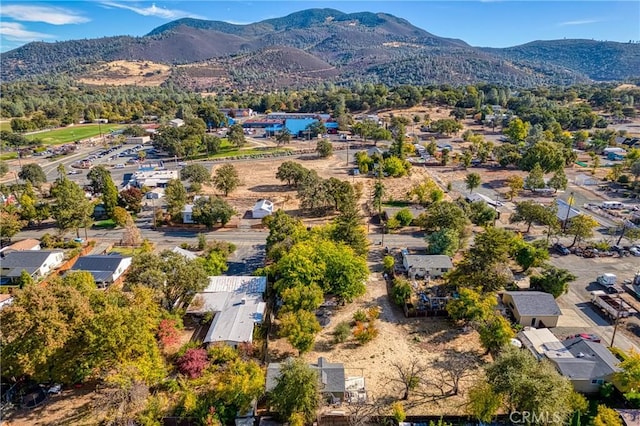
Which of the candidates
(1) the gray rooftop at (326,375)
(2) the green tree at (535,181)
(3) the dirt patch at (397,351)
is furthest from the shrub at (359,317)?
(2) the green tree at (535,181)

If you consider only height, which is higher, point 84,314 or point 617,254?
point 84,314

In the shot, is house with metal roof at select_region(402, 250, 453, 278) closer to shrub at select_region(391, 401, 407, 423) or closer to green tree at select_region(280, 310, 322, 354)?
green tree at select_region(280, 310, 322, 354)

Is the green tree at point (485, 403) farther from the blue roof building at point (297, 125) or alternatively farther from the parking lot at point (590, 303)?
the blue roof building at point (297, 125)

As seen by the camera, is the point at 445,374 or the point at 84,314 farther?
the point at 445,374

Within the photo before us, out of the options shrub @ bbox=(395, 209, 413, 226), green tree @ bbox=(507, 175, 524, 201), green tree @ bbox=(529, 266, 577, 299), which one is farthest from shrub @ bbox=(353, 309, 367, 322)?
green tree @ bbox=(507, 175, 524, 201)

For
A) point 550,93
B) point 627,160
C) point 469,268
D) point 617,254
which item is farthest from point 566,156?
point 550,93

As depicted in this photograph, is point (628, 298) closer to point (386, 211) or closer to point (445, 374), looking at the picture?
point (445, 374)

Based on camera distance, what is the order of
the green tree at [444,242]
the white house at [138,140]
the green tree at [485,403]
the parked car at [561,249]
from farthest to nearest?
the white house at [138,140] → the parked car at [561,249] → the green tree at [444,242] → the green tree at [485,403]
